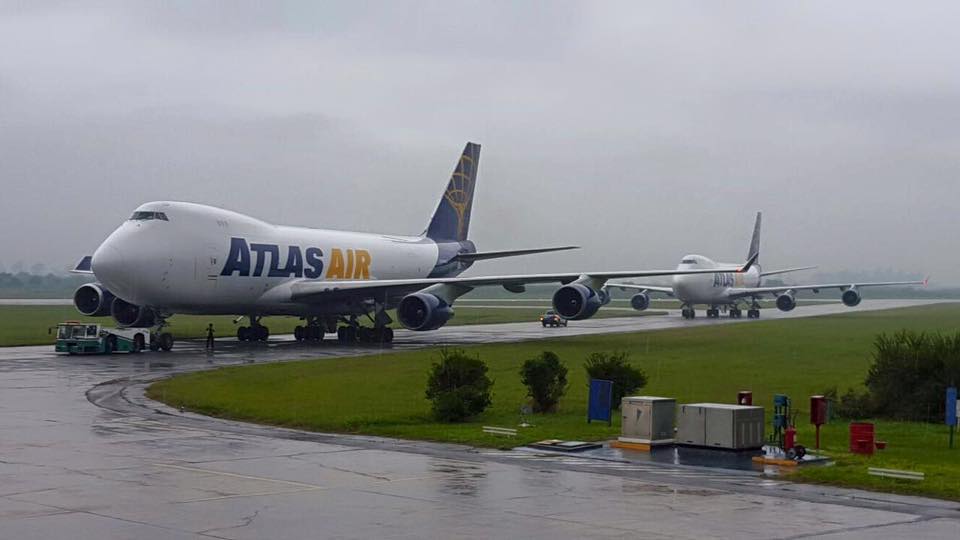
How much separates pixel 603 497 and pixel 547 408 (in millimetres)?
10869

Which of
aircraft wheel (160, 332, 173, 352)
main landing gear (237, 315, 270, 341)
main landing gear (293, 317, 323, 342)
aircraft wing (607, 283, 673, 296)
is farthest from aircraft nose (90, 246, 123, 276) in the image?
aircraft wing (607, 283, 673, 296)

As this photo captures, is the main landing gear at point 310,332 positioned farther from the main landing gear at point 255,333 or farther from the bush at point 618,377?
the bush at point 618,377

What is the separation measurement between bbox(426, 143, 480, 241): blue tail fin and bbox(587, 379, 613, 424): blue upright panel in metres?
42.7

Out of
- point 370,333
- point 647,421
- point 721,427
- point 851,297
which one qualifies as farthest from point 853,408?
point 851,297

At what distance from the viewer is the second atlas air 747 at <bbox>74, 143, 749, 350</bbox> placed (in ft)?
147

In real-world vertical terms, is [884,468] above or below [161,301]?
below

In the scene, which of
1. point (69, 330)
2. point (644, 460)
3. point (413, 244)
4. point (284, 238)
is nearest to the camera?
point (644, 460)

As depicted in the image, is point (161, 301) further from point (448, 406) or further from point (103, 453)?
point (103, 453)

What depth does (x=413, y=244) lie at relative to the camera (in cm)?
6250

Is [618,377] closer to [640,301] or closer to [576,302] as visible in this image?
[576,302]

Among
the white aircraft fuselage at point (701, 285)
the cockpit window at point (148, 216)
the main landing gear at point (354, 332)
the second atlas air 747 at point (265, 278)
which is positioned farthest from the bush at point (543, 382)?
the white aircraft fuselage at point (701, 285)

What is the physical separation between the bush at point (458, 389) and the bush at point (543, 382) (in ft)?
3.13

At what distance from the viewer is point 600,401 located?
22984 mm

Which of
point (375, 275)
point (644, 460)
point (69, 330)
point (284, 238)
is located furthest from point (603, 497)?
point (375, 275)
